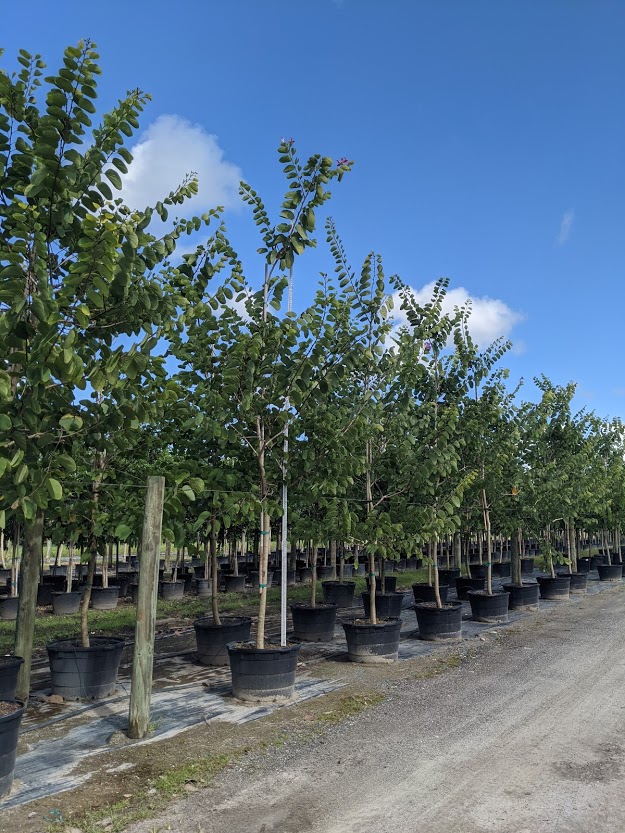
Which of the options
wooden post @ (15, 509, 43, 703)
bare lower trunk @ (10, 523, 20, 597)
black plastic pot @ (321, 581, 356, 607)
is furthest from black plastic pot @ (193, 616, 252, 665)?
black plastic pot @ (321, 581, 356, 607)

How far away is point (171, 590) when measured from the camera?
17.7 m

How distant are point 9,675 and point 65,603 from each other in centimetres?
987

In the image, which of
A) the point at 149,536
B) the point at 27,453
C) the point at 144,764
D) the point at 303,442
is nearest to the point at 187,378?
the point at 303,442

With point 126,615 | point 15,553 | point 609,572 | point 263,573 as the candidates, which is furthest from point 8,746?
point 609,572

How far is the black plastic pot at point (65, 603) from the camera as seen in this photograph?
14938mm

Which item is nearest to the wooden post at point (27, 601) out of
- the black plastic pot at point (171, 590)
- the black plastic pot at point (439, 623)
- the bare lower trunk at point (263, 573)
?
the bare lower trunk at point (263, 573)

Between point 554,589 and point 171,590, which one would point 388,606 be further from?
point 171,590

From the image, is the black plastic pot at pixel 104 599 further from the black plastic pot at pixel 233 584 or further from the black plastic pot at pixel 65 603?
the black plastic pot at pixel 233 584

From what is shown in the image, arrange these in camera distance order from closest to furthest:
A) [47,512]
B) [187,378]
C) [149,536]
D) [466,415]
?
1. [149,536]
2. [47,512]
3. [187,378]
4. [466,415]

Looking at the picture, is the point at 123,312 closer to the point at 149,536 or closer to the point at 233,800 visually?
the point at 149,536

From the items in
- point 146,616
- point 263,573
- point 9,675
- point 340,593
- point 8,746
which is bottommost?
point 340,593

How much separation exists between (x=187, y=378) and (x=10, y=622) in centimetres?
949

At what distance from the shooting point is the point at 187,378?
23.1 feet

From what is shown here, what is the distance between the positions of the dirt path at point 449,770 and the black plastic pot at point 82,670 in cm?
267
